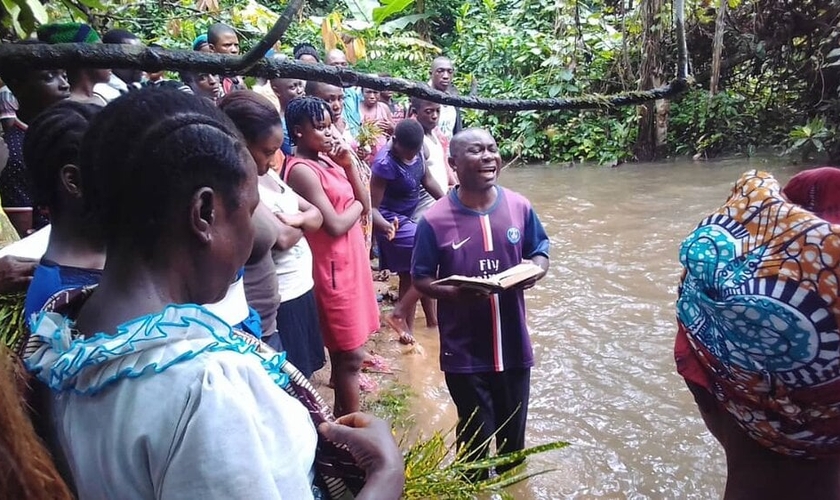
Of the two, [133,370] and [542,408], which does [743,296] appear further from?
[542,408]

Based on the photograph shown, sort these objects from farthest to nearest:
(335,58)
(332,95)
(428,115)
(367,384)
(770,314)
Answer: (335,58) < (428,115) < (332,95) < (367,384) < (770,314)

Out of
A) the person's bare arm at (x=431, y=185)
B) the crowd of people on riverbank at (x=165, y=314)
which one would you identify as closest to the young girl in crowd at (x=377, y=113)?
the person's bare arm at (x=431, y=185)

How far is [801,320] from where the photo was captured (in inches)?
54.4

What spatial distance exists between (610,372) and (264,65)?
368cm

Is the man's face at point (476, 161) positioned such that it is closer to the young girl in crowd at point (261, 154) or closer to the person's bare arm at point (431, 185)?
the young girl in crowd at point (261, 154)

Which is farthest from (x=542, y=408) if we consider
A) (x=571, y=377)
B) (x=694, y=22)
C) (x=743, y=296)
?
(x=694, y=22)

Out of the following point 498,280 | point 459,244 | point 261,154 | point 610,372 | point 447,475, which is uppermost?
point 261,154

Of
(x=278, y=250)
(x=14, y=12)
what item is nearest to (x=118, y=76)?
(x=278, y=250)

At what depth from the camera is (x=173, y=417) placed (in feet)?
2.68

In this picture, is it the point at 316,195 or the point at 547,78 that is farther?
the point at 547,78

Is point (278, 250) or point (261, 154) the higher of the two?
point (261, 154)

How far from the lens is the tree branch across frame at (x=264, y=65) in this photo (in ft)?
3.05

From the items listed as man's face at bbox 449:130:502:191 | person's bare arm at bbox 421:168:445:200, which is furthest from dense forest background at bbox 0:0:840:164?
man's face at bbox 449:130:502:191

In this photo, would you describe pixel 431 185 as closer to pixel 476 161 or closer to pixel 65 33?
pixel 476 161
